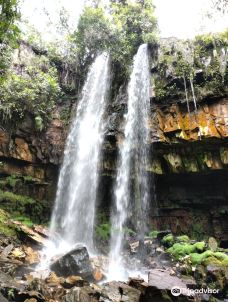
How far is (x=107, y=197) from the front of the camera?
15.1 metres

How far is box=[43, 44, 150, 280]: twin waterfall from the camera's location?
1371cm

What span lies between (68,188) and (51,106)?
4.37 m

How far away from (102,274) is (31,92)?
30.0ft

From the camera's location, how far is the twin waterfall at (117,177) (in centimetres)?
1371

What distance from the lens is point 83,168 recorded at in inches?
586

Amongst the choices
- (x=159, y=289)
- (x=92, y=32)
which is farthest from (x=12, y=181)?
(x=159, y=289)

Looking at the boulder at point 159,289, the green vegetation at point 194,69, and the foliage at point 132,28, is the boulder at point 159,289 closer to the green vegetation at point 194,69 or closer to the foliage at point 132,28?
the green vegetation at point 194,69

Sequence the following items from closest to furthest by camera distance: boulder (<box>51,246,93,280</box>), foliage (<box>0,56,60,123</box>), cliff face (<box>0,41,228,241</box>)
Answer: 1. boulder (<box>51,246,93,280</box>)
2. cliff face (<box>0,41,228,241</box>)
3. foliage (<box>0,56,60,123</box>)

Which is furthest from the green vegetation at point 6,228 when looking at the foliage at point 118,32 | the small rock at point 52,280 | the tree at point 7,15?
the foliage at point 118,32

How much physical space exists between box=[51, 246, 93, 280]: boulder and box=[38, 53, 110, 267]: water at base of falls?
3535 millimetres

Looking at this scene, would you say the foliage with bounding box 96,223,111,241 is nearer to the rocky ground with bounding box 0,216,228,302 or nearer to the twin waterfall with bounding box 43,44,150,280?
the twin waterfall with bounding box 43,44,150,280

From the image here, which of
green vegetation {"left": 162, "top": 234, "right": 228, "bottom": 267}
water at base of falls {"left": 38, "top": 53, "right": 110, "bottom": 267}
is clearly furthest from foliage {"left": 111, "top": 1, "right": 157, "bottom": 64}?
green vegetation {"left": 162, "top": 234, "right": 228, "bottom": 267}

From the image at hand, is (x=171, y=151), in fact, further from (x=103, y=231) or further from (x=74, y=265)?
(x=74, y=265)

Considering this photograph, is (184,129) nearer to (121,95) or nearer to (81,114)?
(121,95)
